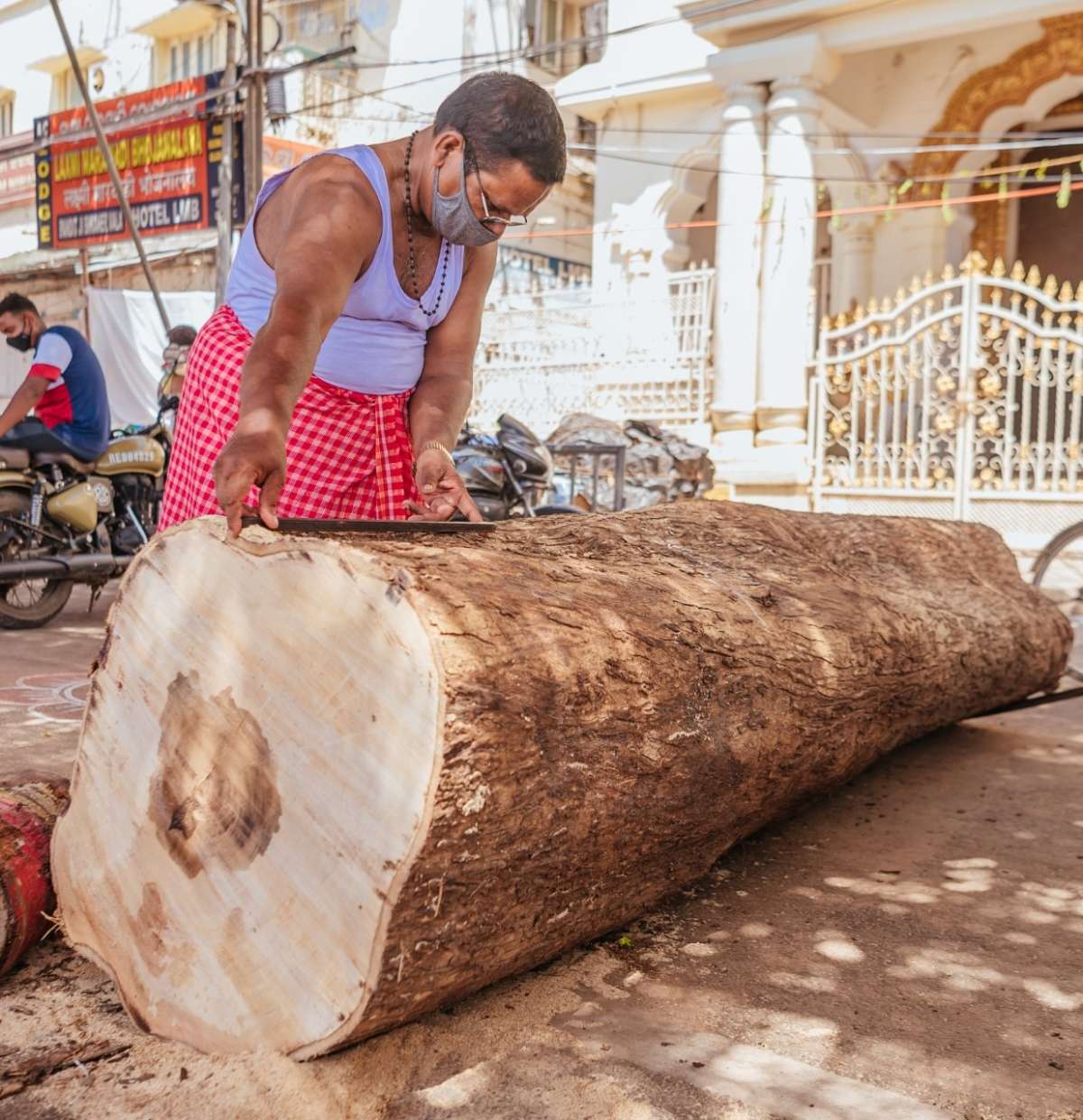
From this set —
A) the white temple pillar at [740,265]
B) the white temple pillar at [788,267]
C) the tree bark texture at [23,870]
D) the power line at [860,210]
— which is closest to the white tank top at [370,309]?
the tree bark texture at [23,870]

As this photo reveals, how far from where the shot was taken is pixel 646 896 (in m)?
2.01

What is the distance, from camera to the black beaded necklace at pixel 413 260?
6.41 feet

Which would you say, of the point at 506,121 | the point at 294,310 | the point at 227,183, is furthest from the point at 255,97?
the point at 294,310

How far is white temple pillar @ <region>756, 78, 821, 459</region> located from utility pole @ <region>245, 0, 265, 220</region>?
13.0ft

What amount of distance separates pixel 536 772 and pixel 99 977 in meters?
0.84

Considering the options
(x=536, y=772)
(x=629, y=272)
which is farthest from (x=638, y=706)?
(x=629, y=272)

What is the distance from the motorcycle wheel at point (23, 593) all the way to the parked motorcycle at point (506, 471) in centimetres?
206

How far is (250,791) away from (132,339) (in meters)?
11.6

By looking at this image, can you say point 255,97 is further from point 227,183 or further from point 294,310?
point 294,310

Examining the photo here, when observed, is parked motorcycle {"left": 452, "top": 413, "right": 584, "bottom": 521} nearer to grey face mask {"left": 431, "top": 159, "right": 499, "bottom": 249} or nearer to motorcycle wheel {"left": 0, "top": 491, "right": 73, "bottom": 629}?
motorcycle wheel {"left": 0, "top": 491, "right": 73, "bottom": 629}

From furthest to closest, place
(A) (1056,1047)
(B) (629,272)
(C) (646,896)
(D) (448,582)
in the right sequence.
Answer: (B) (629,272), (C) (646,896), (A) (1056,1047), (D) (448,582)

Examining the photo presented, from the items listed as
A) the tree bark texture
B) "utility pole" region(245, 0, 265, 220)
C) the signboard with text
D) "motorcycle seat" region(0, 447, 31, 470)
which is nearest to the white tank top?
the tree bark texture

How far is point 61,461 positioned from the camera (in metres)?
5.22

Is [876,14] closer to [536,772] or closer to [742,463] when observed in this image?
[742,463]
